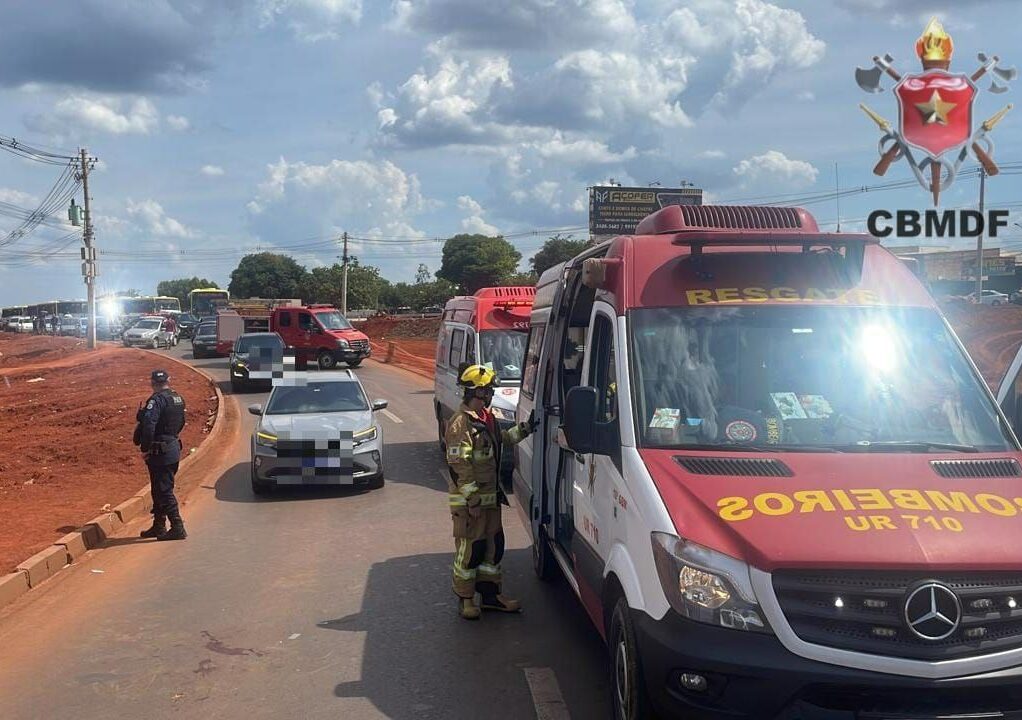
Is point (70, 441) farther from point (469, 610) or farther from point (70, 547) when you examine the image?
Result: point (469, 610)

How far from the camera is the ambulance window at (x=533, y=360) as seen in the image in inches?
281

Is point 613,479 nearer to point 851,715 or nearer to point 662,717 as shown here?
point 662,717

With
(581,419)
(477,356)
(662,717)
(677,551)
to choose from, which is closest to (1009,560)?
(677,551)

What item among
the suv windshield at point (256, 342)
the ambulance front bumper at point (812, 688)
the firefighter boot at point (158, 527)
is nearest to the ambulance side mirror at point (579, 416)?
the ambulance front bumper at point (812, 688)

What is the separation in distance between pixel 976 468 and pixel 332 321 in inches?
1176

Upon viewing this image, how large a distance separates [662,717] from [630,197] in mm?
52360

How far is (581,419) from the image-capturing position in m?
4.27

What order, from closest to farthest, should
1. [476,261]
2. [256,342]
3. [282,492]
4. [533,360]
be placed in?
[533,360], [282,492], [256,342], [476,261]

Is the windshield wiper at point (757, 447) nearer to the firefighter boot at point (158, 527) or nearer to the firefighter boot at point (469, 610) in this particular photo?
the firefighter boot at point (469, 610)

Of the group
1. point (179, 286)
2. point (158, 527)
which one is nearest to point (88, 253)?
point (158, 527)

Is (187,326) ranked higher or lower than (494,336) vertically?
lower

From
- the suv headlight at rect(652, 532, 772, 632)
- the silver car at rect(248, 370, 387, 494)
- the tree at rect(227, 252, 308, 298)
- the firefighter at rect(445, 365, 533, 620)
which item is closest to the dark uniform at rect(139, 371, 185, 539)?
the silver car at rect(248, 370, 387, 494)

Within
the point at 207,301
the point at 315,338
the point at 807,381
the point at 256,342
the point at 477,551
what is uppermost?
the point at 207,301

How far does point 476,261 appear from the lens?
10331 cm
